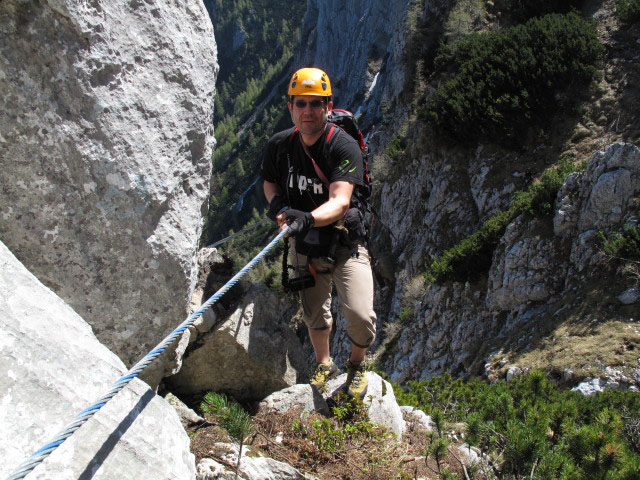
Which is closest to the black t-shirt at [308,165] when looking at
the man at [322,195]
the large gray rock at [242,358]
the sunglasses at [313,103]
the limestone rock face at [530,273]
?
the man at [322,195]

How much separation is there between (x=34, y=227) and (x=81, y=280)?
45 cm

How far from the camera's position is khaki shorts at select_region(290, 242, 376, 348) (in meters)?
4.36

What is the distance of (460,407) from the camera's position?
19.9ft

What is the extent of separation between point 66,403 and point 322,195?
275 centimetres

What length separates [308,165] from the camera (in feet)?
14.5

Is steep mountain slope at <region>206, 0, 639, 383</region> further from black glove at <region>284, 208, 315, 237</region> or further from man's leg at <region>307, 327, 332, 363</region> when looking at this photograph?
black glove at <region>284, 208, 315, 237</region>

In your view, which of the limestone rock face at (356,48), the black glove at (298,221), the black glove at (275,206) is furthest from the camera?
the limestone rock face at (356,48)

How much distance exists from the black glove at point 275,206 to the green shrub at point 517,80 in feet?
42.1

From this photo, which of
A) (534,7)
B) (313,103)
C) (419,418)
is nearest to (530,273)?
(419,418)

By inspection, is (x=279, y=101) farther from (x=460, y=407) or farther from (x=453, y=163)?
(x=460, y=407)

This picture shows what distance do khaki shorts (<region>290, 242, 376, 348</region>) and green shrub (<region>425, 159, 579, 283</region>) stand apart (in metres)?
8.23

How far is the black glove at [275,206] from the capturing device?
4.45 m

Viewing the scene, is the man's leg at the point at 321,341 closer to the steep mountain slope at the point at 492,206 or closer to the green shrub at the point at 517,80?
the steep mountain slope at the point at 492,206

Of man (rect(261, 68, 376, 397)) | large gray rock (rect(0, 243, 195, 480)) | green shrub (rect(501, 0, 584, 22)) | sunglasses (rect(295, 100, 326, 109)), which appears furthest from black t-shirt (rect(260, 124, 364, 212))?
green shrub (rect(501, 0, 584, 22))
